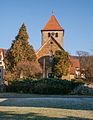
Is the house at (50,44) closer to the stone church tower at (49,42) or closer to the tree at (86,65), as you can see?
the stone church tower at (49,42)

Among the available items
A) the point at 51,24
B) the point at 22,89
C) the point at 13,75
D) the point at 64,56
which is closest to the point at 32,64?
the point at 13,75

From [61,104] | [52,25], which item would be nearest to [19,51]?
[52,25]

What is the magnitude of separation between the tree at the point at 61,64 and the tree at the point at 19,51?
584 cm

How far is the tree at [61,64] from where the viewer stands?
203 ft

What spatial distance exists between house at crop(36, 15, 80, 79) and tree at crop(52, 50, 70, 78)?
200 centimetres

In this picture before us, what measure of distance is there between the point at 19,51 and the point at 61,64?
33.1 feet

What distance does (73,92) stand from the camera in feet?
122

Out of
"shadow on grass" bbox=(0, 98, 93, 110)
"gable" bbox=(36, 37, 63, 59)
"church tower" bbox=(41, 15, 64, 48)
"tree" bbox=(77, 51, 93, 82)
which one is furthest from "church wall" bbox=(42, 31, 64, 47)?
"shadow on grass" bbox=(0, 98, 93, 110)

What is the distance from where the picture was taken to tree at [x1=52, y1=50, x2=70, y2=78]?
203ft

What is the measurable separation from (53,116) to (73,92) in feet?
75.2

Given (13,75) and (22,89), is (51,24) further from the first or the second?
(22,89)

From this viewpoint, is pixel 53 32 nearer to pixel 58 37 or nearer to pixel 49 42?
pixel 58 37

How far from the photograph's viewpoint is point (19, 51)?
55.1 m

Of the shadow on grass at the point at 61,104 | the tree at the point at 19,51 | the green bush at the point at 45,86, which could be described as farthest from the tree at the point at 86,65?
the shadow on grass at the point at 61,104
